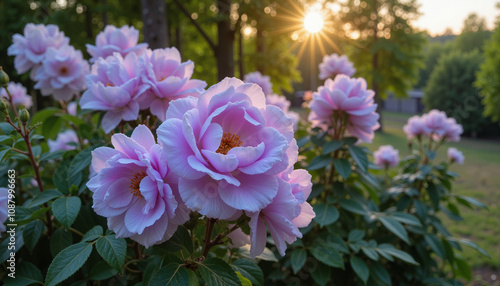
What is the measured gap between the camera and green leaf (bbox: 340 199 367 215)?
168 centimetres

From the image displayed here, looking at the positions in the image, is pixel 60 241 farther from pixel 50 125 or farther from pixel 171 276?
pixel 50 125

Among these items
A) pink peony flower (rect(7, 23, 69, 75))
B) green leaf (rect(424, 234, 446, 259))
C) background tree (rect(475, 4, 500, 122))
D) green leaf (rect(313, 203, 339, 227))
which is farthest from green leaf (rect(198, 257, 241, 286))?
background tree (rect(475, 4, 500, 122))

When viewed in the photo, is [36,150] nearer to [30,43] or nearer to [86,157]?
[86,157]

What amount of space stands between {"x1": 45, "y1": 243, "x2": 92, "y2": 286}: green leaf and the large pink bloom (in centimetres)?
35

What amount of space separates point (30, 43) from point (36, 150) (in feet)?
1.91

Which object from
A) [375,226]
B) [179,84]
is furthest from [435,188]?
[179,84]

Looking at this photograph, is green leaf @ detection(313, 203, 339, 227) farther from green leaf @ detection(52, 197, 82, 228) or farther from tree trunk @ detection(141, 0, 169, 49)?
tree trunk @ detection(141, 0, 169, 49)

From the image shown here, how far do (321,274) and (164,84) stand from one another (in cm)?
101

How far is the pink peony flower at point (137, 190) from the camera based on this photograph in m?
0.74

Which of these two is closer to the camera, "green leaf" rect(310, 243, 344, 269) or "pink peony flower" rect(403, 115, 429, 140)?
"green leaf" rect(310, 243, 344, 269)

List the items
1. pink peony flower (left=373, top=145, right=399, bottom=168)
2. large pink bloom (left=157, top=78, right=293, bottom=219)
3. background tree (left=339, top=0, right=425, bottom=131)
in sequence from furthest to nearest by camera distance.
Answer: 1. background tree (left=339, top=0, right=425, bottom=131)
2. pink peony flower (left=373, top=145, right=399, bottom=168)
3. large pink bloom (left=157, top=78, right=293, bottom=219)

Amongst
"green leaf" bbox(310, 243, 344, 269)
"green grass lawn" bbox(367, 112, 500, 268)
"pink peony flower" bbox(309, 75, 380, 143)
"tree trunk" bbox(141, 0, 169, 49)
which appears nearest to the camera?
"green leaf" bbox(310, 243, 344, 269)

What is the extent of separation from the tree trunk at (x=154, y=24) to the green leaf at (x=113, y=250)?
2.11 metres

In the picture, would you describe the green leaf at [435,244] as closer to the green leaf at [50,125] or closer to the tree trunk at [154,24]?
the green leaf at [50,125]
